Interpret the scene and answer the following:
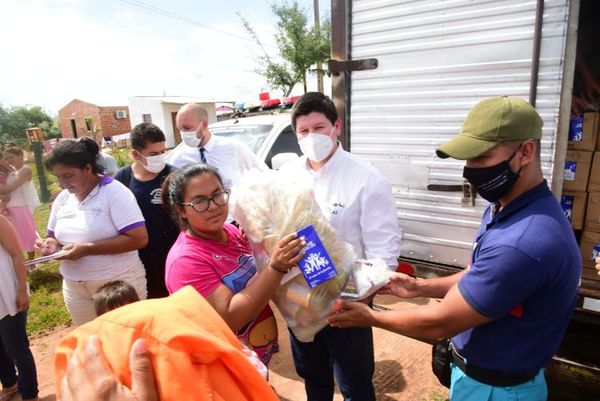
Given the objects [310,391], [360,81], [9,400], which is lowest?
[9,400]

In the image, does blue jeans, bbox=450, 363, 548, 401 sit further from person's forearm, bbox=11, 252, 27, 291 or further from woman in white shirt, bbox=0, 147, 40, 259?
woman in white shirt, bbox=0, 147, 40, 259

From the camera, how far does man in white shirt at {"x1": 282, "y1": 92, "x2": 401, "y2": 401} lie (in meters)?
1.93

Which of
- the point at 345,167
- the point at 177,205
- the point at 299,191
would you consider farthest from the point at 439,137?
the point at 177,205

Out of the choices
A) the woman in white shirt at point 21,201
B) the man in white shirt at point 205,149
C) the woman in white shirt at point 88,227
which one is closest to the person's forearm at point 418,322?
the woman in white shirt at point 88,227

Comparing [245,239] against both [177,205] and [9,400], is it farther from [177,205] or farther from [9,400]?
[9,400]

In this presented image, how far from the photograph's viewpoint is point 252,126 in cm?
566

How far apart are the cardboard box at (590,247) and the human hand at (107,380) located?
3.49 meters

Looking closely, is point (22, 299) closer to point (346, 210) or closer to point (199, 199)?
point (199, 199)

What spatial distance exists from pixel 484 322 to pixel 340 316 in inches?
22.2

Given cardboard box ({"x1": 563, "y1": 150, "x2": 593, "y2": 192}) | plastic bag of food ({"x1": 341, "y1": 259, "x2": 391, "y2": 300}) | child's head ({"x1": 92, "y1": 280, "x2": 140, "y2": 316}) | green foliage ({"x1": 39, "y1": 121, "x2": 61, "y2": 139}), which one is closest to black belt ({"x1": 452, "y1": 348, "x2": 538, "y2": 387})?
plastic bag of food ({"x1": 341, "y1": 259, "x2": 391, "y2": 300})

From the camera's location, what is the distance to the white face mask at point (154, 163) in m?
3.05

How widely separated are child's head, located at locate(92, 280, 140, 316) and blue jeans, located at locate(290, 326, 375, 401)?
912 millimetres

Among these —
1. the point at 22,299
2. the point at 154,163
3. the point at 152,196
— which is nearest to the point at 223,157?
the point at 154,163

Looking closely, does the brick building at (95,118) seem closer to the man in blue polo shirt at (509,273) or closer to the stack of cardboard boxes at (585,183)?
the stack of cardboard boxes at (585,183)
